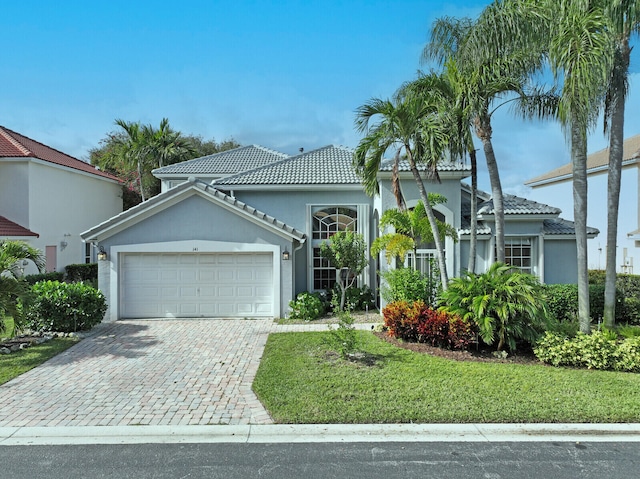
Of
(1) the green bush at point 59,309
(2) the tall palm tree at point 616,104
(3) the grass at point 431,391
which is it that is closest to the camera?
(3) the grass at point 431,391

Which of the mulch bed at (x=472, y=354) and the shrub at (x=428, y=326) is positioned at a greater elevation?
the shrub at (x=428, y=326)

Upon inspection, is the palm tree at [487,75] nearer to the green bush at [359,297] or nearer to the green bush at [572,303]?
the green bush at [572,303]

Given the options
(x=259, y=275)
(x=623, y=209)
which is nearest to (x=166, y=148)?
(x=259, y=275)

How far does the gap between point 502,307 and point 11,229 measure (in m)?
19.5

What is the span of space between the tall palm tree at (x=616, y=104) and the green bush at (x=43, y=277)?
20199mm

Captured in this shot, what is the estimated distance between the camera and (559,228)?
1452 centimetres

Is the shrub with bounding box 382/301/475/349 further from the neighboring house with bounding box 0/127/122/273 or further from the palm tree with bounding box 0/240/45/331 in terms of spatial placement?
the neighboring house with bounding box 0/127/122/273

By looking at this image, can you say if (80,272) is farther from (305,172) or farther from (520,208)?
(520,208)

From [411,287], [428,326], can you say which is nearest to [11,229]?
[411,287]

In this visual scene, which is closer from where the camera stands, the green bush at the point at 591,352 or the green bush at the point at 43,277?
the green bush at the point at 591,352

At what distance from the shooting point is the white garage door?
44.3ft

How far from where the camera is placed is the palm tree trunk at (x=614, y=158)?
9648 millimetres

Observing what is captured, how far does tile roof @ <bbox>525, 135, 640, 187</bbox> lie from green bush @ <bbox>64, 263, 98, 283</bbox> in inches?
1053

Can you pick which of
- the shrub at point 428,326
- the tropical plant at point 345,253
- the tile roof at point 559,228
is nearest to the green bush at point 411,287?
the shrub at point 428,326
